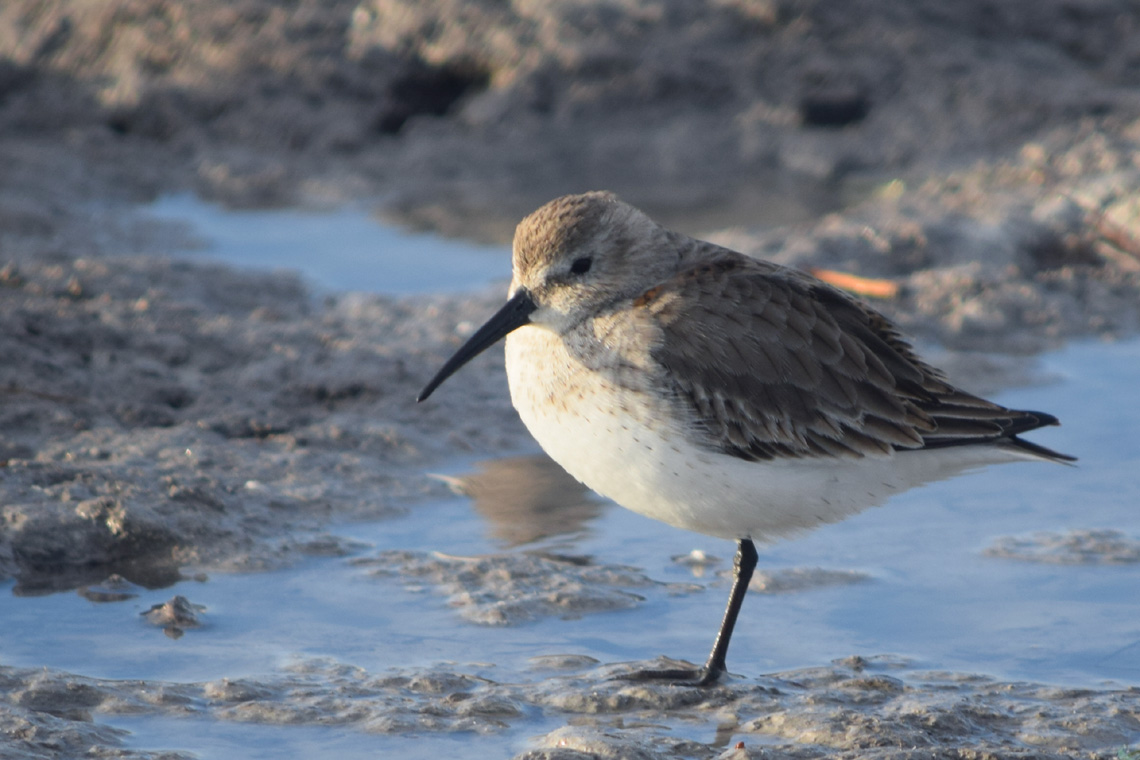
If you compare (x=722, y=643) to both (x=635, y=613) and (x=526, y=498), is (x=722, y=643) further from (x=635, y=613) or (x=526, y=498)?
(x=526, y=498)

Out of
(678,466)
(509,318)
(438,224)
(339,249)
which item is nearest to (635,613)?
(678,466)

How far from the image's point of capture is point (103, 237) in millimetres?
8258

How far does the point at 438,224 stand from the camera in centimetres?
887

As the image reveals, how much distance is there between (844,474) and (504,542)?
1.48 meters

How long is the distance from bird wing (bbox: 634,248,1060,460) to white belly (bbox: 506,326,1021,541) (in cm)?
7

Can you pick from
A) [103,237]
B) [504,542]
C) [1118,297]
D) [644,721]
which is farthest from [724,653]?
[103,237]

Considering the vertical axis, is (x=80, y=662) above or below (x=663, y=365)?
below

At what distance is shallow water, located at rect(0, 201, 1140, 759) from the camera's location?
4363 mm

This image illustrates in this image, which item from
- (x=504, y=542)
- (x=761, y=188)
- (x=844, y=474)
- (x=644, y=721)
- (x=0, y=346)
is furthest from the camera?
(x=761, y=188)

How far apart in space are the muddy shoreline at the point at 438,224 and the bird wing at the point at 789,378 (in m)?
0.77

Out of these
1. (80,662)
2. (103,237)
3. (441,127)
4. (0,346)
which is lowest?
(80,662)

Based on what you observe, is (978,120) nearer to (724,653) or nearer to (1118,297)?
(1118,297)

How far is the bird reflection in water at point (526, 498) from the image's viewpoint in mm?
5543

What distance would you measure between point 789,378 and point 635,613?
1034 millimetres
